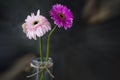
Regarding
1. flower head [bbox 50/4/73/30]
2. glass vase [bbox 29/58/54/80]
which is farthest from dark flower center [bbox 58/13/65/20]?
glass vase [bbox 29/58/54/80]

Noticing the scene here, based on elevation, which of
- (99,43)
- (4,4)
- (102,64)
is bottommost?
(102,64)

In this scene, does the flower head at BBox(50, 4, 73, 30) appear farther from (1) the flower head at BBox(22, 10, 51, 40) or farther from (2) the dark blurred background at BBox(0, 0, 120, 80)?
(2) the dark blurred background at BBox(0, 0, 120, 80)

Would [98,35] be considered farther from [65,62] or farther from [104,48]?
[65,62]

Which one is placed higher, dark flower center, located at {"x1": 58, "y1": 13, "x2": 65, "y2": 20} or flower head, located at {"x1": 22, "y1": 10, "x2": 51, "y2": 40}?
dark flower center, located at {"x1": 58, "y1": 13, "x2": 65, "y2": 20}

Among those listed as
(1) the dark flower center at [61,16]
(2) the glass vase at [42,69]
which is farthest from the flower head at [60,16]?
(2) the glass vase at [42,69]

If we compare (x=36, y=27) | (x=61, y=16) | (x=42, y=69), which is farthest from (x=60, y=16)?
(x=42, y=69)

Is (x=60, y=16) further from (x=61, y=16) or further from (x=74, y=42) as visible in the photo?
(x=74, y=42)

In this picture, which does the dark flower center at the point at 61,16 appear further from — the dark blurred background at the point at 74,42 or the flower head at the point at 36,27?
the dark blurred background at the point at 74,42

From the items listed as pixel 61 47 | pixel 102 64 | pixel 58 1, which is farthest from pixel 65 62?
pixel 58 1

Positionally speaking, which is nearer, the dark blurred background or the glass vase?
the glass vase

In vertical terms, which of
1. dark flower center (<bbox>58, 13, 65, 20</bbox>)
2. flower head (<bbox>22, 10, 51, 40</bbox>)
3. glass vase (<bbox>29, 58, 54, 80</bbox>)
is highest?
dark flower center (<bbox>58, 13, 65, 20</bbox>)
